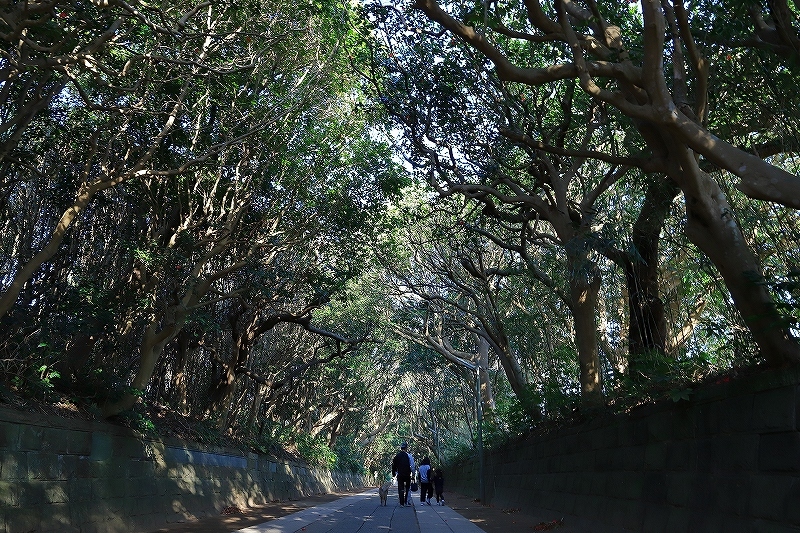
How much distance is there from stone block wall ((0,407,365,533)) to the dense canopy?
0.56 meters

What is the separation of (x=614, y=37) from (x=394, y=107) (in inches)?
257

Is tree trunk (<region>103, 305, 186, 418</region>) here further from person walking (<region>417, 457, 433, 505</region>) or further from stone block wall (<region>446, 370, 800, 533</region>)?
person walking (<region>417, 457, 433, 505</region>)

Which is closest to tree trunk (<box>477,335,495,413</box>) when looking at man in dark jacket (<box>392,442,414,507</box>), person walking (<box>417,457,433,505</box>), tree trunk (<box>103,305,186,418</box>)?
person walking (<box>417,457,433,505</box>)

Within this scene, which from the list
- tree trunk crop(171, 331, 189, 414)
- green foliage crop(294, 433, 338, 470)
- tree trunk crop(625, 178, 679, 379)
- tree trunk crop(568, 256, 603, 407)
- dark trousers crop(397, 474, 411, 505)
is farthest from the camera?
green foliage crop(294, 433, 338, 470)

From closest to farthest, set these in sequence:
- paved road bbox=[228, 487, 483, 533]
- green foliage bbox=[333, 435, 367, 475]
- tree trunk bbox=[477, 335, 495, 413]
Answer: paved road bbox=[228, 487, 483, 533]
tree trunk bbox=[477, 335, 495, 413]
green foliage bbox=[333, 435, 367, 475]

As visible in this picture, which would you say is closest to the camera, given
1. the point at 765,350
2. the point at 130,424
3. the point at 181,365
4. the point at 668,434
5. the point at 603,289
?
the point at 765,350

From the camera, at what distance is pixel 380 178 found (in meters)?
15.5

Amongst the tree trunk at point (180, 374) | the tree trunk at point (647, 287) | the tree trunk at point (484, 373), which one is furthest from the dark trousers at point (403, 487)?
the tree trunk at point (647, 287)

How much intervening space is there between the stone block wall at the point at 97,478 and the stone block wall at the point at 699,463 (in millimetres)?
6720

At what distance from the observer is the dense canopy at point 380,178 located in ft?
20.9

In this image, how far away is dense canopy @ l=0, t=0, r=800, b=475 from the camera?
20.9 feet

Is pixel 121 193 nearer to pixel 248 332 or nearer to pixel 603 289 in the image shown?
pixel 248 332

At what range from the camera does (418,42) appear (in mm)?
12148

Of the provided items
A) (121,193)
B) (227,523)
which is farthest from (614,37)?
(227,523)
